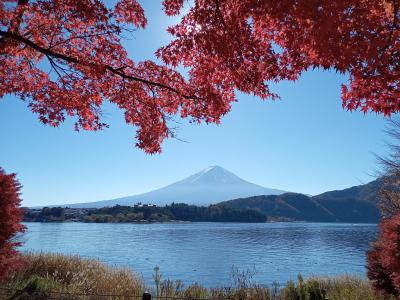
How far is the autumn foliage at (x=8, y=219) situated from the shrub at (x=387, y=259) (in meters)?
9.85

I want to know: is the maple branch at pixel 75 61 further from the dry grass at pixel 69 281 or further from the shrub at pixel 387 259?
the shrub at pixel 387 259

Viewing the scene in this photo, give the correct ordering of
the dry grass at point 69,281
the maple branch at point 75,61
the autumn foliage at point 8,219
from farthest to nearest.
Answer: the dry grass at point 69,281 < the autumn foliage at point 8,219 < the maple branch at point 75,61

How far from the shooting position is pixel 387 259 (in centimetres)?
988

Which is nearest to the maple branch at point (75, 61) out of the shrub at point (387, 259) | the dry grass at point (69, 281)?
the dry grass at point (69, 281)

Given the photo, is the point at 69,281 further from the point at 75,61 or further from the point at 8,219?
the point at 75,61

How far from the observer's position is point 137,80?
942cm

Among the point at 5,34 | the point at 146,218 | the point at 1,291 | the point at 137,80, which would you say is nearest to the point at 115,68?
the point at 137,80

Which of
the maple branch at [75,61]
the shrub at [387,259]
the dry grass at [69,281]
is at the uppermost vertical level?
the maple branch at [75,61]

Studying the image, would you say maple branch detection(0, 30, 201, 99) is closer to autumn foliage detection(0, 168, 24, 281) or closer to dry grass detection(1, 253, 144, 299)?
autumn foliage detection(0, 168, 24, 281)

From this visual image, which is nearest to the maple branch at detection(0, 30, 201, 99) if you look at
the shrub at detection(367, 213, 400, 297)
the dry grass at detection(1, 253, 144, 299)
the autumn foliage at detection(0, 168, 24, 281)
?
the autumn foliage at detection(0, 168, 24, 281)

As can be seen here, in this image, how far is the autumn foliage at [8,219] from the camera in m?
10.3

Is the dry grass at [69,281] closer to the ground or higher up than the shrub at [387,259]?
closer to the ground

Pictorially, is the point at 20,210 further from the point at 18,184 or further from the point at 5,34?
Result: the point at 5,34

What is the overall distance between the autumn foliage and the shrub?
9.85 metres
